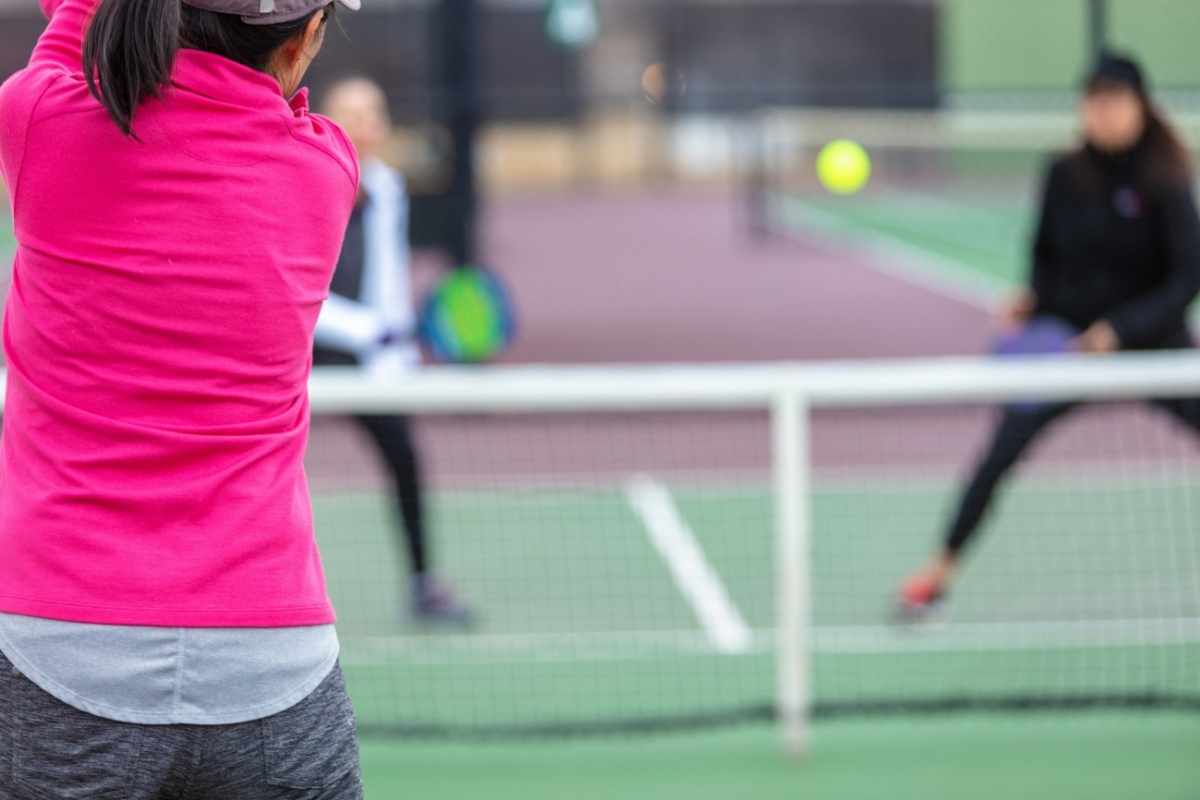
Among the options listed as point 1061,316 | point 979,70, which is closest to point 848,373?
point 1061,316

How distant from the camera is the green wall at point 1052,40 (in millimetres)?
9203

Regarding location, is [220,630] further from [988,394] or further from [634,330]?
[634,330]

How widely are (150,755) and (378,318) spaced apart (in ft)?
12.0

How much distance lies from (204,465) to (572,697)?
3.12m

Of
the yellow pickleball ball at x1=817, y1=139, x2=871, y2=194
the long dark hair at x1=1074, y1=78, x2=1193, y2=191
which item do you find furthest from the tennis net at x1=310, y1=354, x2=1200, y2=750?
the yellow pickleball ball at x1=817, y1=139, x2=871, y2=194

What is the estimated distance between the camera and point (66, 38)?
170cm

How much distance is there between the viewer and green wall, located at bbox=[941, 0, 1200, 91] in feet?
30.2

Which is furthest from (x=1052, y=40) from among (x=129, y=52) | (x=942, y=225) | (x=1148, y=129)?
(x=129, y=52)

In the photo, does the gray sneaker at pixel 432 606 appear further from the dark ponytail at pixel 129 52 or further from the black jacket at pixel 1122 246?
the dark ponytail at pixel 129 52

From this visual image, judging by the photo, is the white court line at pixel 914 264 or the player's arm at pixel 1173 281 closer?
the player's arm at pixel 1173 281

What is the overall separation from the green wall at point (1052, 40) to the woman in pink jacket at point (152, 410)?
816cm

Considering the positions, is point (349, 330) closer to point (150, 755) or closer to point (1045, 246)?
point (1045, 246)

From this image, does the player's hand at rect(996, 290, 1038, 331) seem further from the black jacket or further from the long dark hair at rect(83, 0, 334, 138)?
the long dark hair at rect(83, 0, 334, 138)

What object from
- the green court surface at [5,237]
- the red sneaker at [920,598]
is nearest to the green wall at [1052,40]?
the red sneaker at [920,598]
